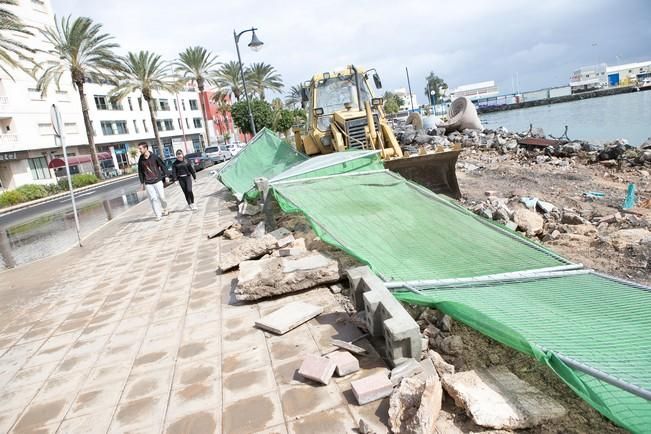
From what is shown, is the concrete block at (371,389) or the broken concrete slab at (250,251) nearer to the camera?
the concrete block at (371,389)

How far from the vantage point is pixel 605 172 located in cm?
1384

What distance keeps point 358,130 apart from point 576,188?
5.97 meters

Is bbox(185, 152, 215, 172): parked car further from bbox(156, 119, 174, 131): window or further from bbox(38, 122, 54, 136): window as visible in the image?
bbox(156, 119, 174, 131): window

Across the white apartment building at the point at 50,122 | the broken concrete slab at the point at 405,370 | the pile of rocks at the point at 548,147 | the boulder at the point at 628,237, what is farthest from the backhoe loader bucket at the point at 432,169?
the white apartment building at the point at 50,122

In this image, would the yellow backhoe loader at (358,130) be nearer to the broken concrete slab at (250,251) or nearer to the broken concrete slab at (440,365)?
the broken concrete slab at (250,251)

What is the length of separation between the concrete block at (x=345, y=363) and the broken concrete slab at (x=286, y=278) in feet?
4.60

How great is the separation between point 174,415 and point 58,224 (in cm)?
1504

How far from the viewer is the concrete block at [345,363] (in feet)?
10.5

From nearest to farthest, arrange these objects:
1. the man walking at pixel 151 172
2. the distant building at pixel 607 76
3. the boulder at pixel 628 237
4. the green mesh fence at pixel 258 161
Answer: the boulder at pixel 628 237 → the man walking at pixel 151 172 → the green mesh fence at pixel 258 161 → the distant building at pixel 607 76

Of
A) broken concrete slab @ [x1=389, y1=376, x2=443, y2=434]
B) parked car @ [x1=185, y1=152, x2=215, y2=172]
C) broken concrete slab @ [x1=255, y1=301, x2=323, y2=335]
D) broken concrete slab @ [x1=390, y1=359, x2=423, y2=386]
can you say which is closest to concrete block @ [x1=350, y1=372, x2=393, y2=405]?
broken concrete slab @ [x1=390, y1=359, x2=423, y2=386]

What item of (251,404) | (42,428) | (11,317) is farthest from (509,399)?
(11,317)

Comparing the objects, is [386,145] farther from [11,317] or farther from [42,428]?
[42,428]

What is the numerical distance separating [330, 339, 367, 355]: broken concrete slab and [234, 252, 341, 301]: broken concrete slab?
113 cm

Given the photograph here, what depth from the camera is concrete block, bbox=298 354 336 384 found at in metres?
3.10
